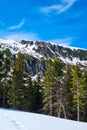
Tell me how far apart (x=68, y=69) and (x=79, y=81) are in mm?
4255

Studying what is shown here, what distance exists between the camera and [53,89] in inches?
2303

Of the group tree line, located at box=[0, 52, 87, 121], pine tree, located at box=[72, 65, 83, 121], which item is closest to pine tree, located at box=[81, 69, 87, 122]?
tree line, located at box=[0, 52, 87, 121]

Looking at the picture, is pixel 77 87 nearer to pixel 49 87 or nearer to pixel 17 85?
pixel 49 87

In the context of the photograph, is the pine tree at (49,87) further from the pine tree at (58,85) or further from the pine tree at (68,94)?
the pine tree at (68,94)

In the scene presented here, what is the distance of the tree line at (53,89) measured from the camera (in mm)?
57469

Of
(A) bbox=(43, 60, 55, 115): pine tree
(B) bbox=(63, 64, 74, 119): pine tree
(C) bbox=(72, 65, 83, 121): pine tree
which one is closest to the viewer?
(C) bbox=(72, 65, 83, 121): pine tree

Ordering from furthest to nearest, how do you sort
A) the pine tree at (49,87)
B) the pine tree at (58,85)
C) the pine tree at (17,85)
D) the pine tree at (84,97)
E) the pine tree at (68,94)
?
the pine tree at (68,94) < the pine tree at (49,87) < the pine tree at (58,85) < the pine tree at (17,85) < the pine tree at (84,97)

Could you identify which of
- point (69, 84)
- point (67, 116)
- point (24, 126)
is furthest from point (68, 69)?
point (24, 126)

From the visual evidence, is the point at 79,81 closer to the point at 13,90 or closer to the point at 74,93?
the point at 74,93

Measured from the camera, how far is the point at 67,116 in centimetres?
5834

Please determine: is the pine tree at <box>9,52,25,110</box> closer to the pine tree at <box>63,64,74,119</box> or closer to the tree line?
the tree line

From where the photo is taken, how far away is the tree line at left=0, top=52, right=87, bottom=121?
2263 inches

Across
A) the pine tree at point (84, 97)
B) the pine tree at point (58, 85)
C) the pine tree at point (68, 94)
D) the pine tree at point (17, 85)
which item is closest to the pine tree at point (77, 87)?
the pine tree at point (84, 97)

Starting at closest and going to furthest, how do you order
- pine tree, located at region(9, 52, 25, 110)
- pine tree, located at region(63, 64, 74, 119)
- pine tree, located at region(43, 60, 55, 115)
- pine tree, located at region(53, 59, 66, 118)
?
pine tree, located at region(9, 52, 25, 110), pine tree, located at region(53, 59, 66, 118), pine tree, located at region(43, 60, 55, 115), pine tree, located at region(63, 64, 74, 119)
